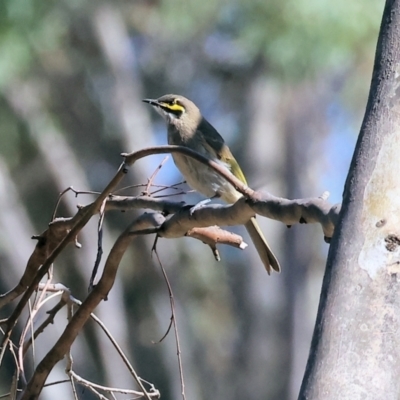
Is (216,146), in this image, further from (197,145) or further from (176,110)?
(176,110)

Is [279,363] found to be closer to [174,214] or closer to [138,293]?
[138,293]

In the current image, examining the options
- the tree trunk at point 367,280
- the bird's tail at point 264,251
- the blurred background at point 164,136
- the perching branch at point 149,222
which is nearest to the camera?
the tree trunk at point 367,280

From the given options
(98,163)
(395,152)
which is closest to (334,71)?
(98,163)

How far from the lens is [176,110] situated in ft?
10.3

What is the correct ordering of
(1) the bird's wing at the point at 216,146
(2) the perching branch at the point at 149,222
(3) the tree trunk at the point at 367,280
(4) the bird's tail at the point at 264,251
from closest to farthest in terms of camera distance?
1. (3) the tree trunk at the point at 367,280
2. (2) the perching branch at the point at 149,222
3. (4) the bird's tail at the point at 264,251
4. (1) the bird's wing at the point at 216,146

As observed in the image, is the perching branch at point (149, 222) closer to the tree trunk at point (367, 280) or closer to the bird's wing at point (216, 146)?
the tree trunk at point (367, 280)

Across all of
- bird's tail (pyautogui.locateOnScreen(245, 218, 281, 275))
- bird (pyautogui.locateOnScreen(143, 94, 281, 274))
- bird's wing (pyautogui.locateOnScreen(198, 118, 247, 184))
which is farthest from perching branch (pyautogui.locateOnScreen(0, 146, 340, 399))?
bird's wing (pyautogui.locateOnScreen(198, 118, 247, 184))

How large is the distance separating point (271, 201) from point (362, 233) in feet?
1.32

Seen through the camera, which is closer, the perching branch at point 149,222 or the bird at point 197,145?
the perching branch at point 149,222

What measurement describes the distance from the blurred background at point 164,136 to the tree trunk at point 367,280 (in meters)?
4.67

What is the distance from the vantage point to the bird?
2.76 m

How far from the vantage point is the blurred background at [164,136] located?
602 centimetres

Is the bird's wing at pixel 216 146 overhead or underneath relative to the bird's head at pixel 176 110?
underneath

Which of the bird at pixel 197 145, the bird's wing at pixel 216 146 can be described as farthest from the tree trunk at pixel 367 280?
the bird's wing at pixel 216 146
